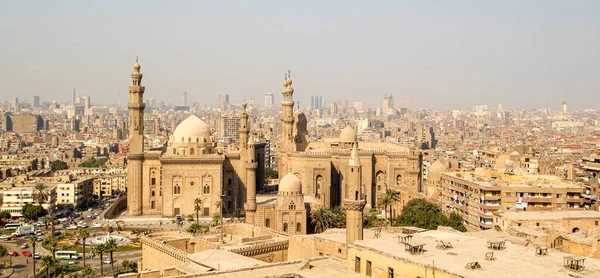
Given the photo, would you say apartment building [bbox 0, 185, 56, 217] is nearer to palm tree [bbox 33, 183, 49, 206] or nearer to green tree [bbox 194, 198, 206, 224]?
palm tree [bbox 33, 183, 49, 206]

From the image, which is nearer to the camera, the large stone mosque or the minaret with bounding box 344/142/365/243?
the minaret with bounding box 344/142/365/243

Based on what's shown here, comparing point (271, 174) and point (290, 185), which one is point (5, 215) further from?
point (271, 174)

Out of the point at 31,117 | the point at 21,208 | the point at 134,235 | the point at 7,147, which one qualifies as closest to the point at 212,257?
the point at 134,235

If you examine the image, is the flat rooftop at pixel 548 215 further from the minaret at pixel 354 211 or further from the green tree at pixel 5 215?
the green tree at pixel 5 215

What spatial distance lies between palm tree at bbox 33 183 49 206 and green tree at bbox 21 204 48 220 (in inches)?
43.9

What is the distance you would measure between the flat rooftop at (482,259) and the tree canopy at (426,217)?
17218mm

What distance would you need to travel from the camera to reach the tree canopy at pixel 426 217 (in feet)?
136

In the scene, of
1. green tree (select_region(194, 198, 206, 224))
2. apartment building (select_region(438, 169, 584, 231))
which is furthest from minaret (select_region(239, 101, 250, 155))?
apartment building (select_region(438, 169, 584, 231))

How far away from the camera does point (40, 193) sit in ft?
194

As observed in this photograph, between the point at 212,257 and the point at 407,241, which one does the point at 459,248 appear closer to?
the point at 407,241

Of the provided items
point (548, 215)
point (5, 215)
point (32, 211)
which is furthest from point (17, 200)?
point (548, 215)

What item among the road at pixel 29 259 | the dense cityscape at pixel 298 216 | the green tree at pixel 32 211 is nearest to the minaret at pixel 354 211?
the dense cityscape at pixel 298 216

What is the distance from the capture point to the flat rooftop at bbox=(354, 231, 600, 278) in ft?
63.7

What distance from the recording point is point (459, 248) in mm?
22562
